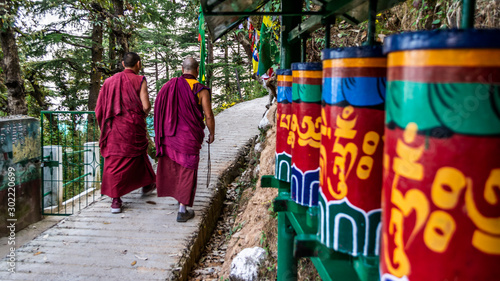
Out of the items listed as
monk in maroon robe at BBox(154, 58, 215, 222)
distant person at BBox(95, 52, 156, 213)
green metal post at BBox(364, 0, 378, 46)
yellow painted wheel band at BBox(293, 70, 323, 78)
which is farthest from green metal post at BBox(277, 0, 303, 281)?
distant person at BBox(95, 52, 156, 213)

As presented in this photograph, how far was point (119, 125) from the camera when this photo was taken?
408 centimetres

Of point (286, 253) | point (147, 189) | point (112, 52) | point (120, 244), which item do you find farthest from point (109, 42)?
point (286, 253)

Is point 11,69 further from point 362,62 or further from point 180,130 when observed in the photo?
point 362,62

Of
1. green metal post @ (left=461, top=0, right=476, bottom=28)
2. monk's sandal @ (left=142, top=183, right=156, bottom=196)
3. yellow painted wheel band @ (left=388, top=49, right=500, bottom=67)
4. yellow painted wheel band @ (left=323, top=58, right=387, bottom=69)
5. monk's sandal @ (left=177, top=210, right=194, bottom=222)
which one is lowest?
monk's sandal @ (left=177, top=210, right=194, bottom=222)

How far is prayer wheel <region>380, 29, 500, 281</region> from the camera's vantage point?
381 millimetres

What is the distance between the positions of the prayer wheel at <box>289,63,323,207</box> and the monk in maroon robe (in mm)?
2939

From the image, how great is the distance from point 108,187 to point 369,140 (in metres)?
4.01

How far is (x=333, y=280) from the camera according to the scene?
0.72m

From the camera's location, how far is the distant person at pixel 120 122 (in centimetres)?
405

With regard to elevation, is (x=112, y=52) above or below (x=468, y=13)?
above

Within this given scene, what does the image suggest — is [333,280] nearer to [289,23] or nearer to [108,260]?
[289,23]

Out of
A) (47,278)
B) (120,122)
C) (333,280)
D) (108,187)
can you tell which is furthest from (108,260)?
(333,280)

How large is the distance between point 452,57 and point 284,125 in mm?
800

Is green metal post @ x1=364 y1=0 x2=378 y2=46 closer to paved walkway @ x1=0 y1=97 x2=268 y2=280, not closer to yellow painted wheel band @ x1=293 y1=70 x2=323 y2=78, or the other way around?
yellow painted wheel band @ x1=293 y1=70 x2=323 y2=78
